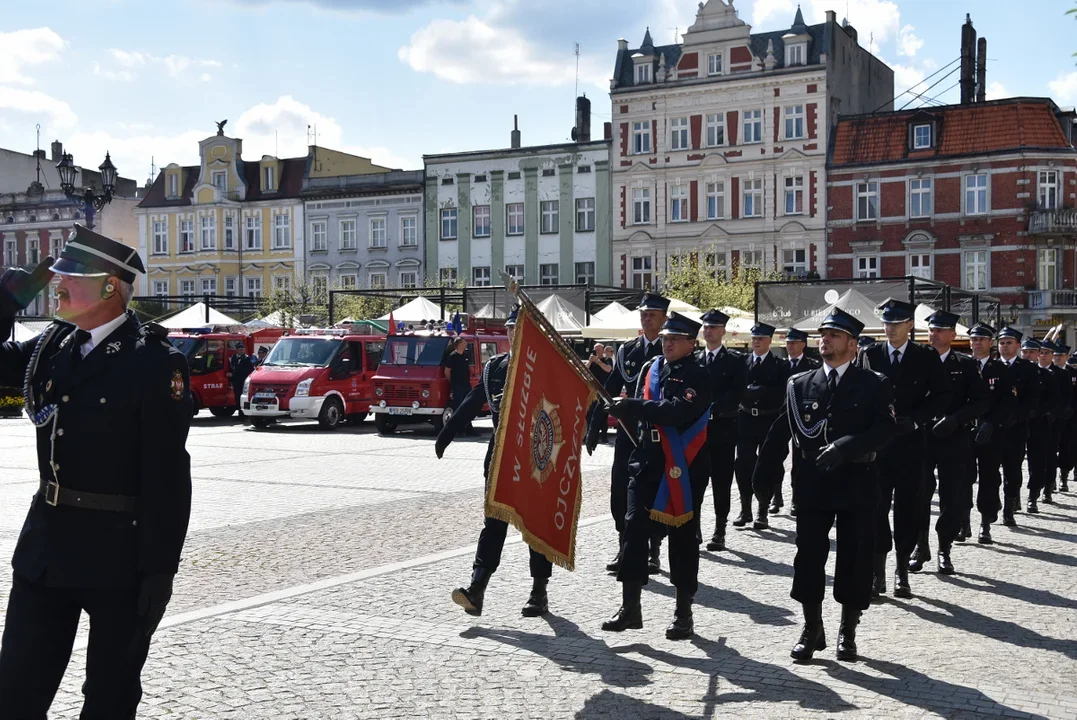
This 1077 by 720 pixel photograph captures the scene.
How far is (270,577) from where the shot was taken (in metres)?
9.24

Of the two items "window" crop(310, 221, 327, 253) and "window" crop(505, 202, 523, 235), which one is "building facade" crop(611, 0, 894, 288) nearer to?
"window" crop(505, 202, 523, 235)

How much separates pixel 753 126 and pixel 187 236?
2944cm

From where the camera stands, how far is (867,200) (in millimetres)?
51781

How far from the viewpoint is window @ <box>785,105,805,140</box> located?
172 ft

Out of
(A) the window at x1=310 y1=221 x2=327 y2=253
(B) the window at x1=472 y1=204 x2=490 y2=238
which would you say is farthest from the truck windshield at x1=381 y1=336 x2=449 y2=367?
(A) the window at x1=310 y1=221 x2=327 y2=253

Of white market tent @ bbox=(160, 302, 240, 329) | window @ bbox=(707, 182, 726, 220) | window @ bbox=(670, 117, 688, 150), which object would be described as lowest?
white market tent @ bbox=(160, 302, 240, 329)

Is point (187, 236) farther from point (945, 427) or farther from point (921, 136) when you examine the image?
point (945, 427)

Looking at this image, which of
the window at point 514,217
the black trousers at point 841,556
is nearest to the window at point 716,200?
the window at point 514,217

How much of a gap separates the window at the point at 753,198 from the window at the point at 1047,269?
10902 millimetres

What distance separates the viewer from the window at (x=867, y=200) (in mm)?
51625

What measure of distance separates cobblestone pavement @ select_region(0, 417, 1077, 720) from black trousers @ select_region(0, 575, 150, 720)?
1510 millimetres

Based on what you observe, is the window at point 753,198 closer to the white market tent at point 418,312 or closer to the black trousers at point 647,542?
the white market tent at point 418,312

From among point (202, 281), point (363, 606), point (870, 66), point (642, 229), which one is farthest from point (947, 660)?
point (202, 281)

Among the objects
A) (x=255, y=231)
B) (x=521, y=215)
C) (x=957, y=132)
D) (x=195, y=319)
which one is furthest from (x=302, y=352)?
(x=255, y=231)
